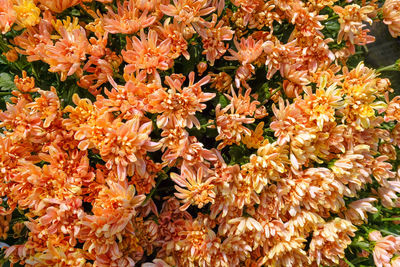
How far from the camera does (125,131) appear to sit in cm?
123

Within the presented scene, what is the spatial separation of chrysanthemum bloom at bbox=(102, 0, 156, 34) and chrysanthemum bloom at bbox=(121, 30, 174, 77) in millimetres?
44

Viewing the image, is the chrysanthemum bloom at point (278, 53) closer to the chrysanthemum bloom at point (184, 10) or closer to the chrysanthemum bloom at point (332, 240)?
the chrysanthemum bloom at point (184, 10)

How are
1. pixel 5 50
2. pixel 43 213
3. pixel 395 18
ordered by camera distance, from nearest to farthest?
pixel 43 213 → pixel 5 50 → pixel 395 18

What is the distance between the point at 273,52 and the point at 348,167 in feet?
2.00

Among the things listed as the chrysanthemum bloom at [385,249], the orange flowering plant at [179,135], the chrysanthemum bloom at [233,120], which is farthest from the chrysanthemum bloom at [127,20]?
the chrysanthemum bloom at [385,249]

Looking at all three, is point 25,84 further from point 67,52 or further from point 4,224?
point 4,224

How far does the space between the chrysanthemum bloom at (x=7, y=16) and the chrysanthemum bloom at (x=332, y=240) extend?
5.27 feet

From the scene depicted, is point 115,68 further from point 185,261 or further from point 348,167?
point 348,167

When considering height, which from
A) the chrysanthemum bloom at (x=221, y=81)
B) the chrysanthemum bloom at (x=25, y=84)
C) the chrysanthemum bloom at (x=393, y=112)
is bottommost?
the chrysanthemum bloom at (x=393, y=112)

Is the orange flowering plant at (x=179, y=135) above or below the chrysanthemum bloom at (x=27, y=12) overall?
below

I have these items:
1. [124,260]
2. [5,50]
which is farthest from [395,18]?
[5,50]

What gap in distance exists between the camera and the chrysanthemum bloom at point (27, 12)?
4.44 ft

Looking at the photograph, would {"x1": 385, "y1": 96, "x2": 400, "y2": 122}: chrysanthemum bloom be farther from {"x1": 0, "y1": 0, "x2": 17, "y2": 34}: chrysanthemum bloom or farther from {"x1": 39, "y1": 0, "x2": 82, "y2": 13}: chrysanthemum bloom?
{"x1": 0, "y1": 0, "x2": 17, "y2": 34}: chrysanthemum bloom

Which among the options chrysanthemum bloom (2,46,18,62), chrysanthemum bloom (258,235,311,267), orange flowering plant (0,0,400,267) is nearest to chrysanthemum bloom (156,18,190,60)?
orange flowering plant (0,0,400,267)
